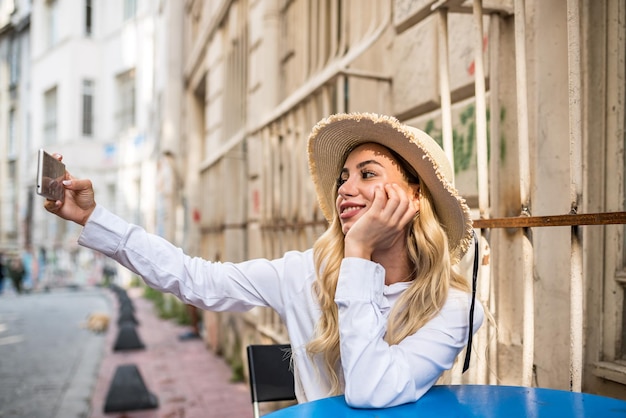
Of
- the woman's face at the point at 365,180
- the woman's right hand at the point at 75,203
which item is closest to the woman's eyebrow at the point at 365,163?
the woman's face at the point at 365,180

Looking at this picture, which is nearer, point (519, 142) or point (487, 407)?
point (487, 407)

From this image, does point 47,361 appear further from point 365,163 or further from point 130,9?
point 130,9

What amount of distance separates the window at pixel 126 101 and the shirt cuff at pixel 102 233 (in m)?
20.9

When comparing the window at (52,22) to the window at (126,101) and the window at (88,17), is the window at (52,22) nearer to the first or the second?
the window at (88,17)

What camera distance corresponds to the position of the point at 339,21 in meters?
4.69

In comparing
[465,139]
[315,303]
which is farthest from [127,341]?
[315,303]

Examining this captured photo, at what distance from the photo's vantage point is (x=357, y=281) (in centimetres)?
166

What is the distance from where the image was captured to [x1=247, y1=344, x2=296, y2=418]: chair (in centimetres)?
226

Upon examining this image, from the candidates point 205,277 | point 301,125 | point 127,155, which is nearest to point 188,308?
point 301,125

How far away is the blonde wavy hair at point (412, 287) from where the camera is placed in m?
1.79

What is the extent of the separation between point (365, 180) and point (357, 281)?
1.22 feet

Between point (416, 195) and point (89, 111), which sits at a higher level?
point (89, 111)

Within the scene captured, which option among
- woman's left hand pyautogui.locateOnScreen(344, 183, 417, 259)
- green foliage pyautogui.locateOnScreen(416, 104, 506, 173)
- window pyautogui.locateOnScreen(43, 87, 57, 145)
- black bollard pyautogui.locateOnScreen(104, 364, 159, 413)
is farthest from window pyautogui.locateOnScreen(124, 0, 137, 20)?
woman's left hand pyautogui.locateOnScreen(344, 183, 417, 259)

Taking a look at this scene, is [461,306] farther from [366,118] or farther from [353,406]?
[366,118]
